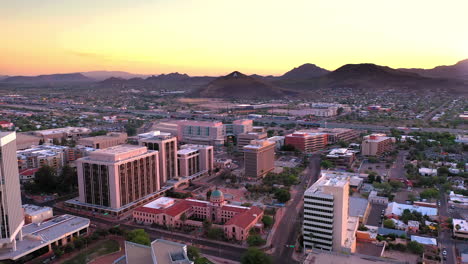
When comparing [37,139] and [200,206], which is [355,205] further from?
[37,139]

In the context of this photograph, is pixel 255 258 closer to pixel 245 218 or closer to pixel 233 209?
pixel 245 218

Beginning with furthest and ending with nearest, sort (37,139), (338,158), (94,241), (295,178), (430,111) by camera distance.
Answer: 1. (430,111)
2. (37,139)
3. (338,158)
4. (295,178)
5. (94,241)

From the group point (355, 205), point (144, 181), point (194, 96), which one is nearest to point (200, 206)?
point (144, 181)

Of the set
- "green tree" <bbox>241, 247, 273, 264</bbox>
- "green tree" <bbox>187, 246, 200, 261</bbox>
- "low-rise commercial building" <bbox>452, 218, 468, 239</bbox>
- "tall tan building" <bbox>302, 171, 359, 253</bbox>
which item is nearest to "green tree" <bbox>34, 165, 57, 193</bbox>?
"green tree" <bbox>187, 246, 200, 261</bbox>

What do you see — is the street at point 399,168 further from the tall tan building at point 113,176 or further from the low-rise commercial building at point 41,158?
the low-rise commercial building at point 41,158

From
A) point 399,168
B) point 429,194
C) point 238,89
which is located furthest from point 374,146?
point 238,89

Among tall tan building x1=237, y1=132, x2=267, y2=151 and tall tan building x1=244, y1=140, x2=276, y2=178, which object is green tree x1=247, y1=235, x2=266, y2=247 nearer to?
tall tan building x1=244, y1=140, x2=276, y2=178

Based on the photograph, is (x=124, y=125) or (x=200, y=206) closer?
(x=200, y=206)
